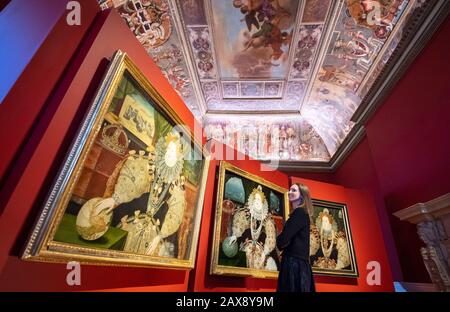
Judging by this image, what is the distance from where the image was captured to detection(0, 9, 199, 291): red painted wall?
1393mm

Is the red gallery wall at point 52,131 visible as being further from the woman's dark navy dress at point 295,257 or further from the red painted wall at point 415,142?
the red painted wall at point 415,142

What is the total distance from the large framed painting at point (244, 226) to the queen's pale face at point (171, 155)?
1.21 m

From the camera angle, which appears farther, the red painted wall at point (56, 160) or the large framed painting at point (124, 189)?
the large framed painting at point (124, 189)

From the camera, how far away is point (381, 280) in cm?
534

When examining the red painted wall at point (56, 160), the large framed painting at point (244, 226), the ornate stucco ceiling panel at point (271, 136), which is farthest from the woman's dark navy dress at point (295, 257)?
the ornate stucco ceiling panel at point (271, 136)

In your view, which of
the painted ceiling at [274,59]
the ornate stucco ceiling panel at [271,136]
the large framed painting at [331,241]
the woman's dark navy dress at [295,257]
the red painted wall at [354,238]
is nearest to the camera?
the woman's dark navy dress at [295,257]

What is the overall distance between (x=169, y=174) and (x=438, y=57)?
16.6 feet

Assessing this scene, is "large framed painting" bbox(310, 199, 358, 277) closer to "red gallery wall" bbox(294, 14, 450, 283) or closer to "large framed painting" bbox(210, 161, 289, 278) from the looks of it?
"red gallery wall" bbox(294, 14, 450, 283)

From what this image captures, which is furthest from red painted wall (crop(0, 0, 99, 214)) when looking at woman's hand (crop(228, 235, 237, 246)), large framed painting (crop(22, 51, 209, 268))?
woman's hand (crop(228, 235, 237, 246))

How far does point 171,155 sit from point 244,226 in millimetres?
1976

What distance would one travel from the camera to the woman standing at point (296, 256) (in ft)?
8.75

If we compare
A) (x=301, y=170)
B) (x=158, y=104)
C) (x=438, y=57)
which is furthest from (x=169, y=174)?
(x=301, y=170)

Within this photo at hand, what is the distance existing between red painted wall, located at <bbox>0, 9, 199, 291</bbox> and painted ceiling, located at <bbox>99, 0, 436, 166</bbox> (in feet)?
11.4
